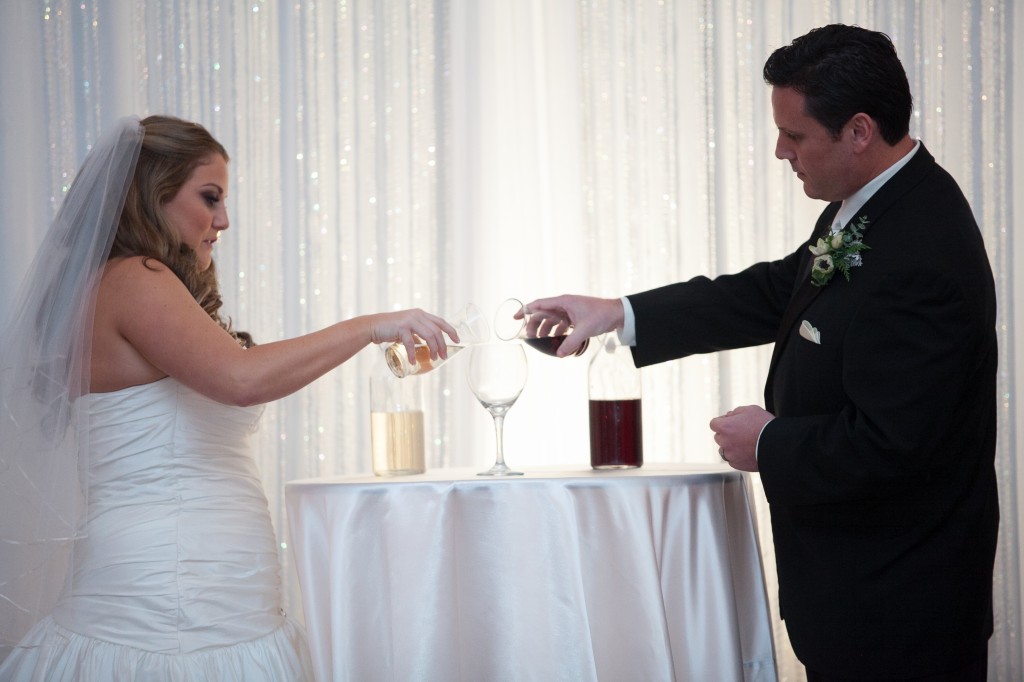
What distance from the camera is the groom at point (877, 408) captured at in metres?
1.78

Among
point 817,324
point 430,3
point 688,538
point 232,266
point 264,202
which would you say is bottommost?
point 688,538

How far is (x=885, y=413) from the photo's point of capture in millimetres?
1771

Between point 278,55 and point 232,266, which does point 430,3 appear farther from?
point 232,266

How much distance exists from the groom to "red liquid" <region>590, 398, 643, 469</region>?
23 cm

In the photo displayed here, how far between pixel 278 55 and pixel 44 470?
2137mm

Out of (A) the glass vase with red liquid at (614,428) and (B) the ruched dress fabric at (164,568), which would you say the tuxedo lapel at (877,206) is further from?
(B) the ruched dress fabric at (164,568)

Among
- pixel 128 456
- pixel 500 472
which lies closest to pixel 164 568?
pixel 128 456

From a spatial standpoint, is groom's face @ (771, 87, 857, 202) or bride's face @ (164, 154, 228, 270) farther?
bride's face @ (164, 154, 228, 270)

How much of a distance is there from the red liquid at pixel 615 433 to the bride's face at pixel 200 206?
0.98 m

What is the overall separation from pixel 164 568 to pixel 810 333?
1.37 meters

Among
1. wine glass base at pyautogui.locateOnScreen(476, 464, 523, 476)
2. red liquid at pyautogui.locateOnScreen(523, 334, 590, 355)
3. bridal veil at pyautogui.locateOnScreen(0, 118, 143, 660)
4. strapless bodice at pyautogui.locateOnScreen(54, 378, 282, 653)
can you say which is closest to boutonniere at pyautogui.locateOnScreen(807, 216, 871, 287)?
red liquid at pyautogui.locateOnScreen(523, 334, 590, 355)

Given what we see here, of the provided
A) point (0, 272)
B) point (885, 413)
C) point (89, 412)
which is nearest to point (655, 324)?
point (885, 413)

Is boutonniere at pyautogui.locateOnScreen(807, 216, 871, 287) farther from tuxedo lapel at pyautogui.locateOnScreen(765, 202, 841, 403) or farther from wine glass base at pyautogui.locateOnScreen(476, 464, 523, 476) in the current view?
wine glass base at pyautogui.locateOnScreen(476, 464, 523, 476)

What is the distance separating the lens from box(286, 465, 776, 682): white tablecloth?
2002 mm
